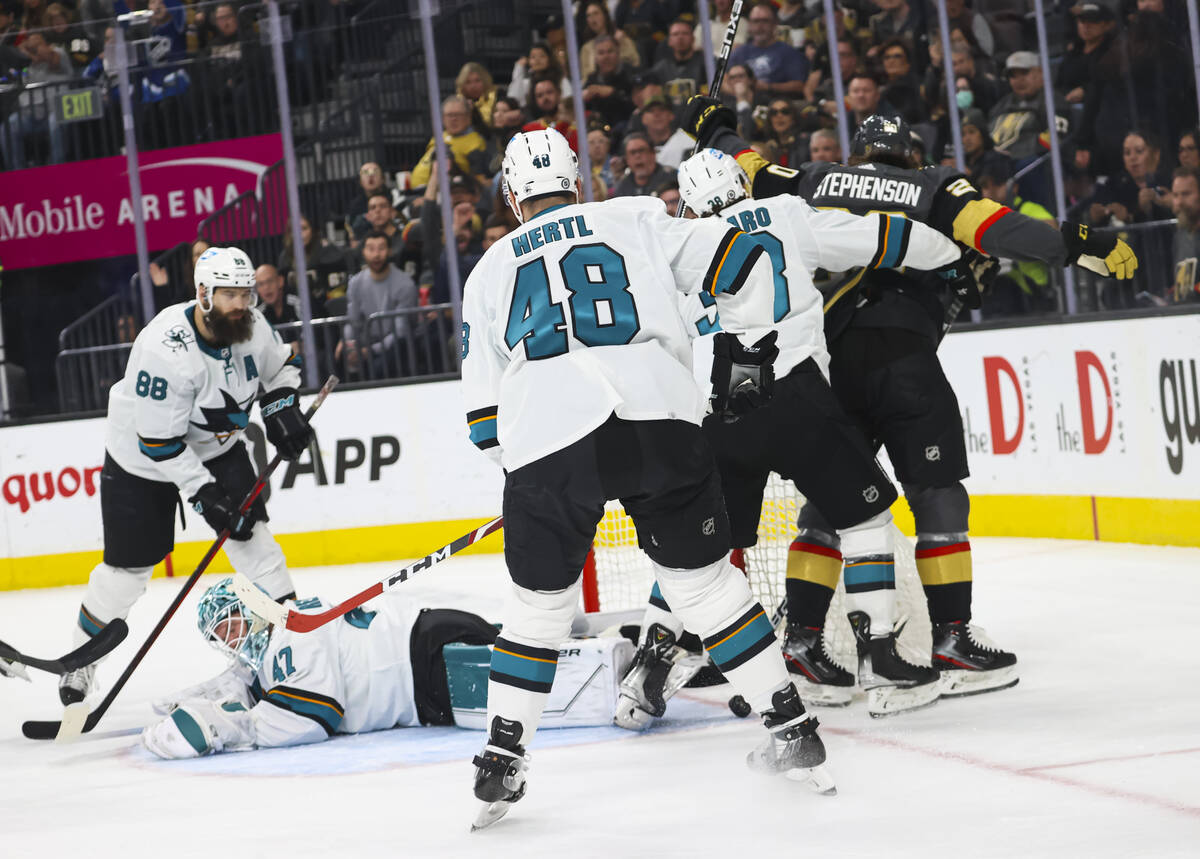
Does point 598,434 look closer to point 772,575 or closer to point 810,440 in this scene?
point 810,440

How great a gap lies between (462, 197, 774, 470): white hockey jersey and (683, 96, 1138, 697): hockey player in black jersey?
87cm

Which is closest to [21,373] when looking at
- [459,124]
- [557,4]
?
[459,124]

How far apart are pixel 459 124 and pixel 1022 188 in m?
2.82

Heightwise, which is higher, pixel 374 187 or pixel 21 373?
pixel 374 187

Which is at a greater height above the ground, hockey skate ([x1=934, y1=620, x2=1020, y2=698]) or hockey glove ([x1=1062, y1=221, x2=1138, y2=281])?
hockey glove ([x1=1062, y1=221, x2=1138, y2=281])

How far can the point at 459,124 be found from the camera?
8.09m

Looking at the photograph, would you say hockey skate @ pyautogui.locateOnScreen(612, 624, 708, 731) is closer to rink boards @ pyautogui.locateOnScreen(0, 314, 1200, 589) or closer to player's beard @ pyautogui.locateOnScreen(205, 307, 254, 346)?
rink boards @ pyautogui.locateOnScreen(0, 314, 1200, 589)

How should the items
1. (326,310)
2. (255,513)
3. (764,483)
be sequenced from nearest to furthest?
1. (764,483)
2. (255,513)
3. (326,310)

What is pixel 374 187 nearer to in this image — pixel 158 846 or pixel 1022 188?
pixel 1022 188

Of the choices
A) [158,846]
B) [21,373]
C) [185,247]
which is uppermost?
[185,247]

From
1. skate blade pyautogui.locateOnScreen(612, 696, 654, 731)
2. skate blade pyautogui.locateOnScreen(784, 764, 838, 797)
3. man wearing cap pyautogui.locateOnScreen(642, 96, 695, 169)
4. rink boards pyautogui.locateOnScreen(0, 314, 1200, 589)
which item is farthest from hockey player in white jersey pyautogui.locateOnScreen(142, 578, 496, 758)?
man wearing cap pyautogui.locateOnScreen(642, 96, 695, 169)

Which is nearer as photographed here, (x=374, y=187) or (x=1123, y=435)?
(x=1123, y=435)

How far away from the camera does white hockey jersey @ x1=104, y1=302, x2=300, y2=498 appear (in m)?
4.36

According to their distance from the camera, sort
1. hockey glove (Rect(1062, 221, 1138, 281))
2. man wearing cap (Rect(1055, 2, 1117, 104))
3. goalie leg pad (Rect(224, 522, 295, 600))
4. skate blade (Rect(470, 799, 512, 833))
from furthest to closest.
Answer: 1. man wearing cap (Rect(1055, 2, 1117, 104))
2. goalie leg pad (Rect(224, 522, 295, 600))
3. hockey glove (Rect(1062, 221, 1138, 281))
4. skate blade (Rect(470, 799, 512, 833))
